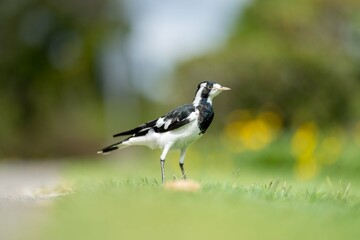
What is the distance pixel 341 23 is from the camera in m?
28.5

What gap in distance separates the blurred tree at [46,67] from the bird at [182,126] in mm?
23432

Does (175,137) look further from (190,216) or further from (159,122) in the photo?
(190,216)

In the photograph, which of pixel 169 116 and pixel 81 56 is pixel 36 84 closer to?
pixel 81 56

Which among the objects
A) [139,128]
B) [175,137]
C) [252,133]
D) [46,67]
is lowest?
[252,133]

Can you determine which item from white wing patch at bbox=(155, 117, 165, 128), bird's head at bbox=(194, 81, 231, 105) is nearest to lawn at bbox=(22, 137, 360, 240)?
white wing patch at bbox=(155, 117, 165, 128)

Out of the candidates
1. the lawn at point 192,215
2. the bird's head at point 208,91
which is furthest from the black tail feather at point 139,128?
the lawn at point 192,215

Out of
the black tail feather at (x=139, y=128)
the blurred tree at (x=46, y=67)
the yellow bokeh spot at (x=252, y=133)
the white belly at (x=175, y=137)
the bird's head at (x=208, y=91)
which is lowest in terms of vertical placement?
the yellow bokeh spot at (x=252, y=133)

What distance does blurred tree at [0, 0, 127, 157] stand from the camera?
3181 cm

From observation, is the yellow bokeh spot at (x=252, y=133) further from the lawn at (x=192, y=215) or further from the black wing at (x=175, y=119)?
the lawn at (x=192, y=215)

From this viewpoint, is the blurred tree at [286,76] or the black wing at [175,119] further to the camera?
the blurred tree at [286,76]

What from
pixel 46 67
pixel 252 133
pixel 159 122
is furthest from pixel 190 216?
pixel 46 67

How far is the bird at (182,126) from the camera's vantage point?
704cm

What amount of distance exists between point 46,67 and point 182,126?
29.4 metres

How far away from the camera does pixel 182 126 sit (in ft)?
23.1
